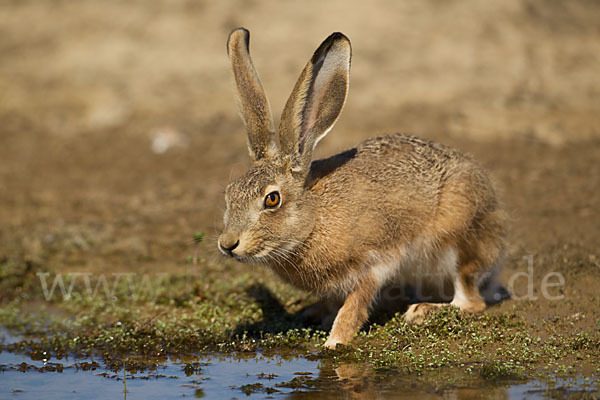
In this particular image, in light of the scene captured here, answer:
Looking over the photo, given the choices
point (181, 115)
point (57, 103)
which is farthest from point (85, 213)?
point (57, 103)

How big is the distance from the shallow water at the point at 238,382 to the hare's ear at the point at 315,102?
153 cm

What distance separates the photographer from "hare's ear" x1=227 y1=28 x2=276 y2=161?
235 inches

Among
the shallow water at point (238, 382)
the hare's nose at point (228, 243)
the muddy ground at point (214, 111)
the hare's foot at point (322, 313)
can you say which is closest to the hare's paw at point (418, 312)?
the hare's foot at point (322, 313)

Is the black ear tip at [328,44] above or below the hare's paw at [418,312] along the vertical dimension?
above

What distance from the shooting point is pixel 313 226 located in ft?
19.2

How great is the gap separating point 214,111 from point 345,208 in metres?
7.88

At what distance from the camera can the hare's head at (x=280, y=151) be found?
18.3 ft

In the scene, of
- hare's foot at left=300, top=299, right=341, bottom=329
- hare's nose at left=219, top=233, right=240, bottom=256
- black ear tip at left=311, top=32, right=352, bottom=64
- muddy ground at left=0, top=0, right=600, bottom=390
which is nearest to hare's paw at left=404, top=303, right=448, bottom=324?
hare's foot at left=300, top=299, right=341, bottom=329

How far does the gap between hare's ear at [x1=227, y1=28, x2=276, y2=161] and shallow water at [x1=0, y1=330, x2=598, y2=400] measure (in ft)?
5.24

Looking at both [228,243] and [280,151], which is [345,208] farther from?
[228,243]

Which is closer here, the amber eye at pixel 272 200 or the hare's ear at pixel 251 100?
the amber eye at pixel 272 200

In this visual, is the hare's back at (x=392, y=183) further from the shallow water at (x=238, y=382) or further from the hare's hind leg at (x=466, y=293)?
the shallow water at (x=238, y=382)

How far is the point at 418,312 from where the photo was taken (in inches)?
248

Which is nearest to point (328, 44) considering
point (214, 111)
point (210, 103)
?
point (214, 111)
